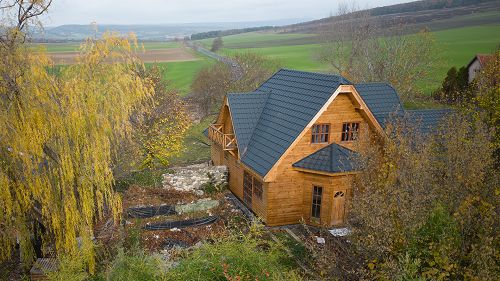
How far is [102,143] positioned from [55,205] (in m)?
2.43

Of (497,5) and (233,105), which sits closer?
(233,105)

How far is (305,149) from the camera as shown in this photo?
1800cm

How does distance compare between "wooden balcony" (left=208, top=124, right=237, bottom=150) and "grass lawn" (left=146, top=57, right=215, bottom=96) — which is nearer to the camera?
"wooden balcony" (left=208, top=124, right=237, bottom=150)

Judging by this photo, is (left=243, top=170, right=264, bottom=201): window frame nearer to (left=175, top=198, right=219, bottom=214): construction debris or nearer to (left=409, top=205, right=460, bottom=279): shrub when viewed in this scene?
(left=175, top=198, right=219, bottom=214): construction debris

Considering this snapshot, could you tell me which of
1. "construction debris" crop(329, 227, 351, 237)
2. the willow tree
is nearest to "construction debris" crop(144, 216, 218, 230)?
the willow tree

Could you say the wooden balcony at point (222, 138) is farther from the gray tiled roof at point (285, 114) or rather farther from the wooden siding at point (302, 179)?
the wooden siding at point (302, 179)

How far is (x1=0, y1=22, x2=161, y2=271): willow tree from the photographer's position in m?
11.3

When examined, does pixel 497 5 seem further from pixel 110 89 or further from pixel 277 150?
pixel 110 89

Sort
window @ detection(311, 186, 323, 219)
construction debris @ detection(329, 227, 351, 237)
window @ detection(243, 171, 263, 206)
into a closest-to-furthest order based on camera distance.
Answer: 1. construction debris @ detection(329, 227, 351, 237)
2. window @ detection(311, 186, 323, 219)
3. window @ detection(243, 171, 263, 206)

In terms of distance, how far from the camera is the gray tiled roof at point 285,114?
57.5 ft

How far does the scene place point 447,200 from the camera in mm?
9773

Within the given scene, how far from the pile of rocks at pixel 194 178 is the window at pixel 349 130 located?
744cm

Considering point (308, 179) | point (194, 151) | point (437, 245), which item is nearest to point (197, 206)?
point (308, 179)

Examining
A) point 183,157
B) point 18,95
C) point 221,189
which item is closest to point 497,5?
point 183,157
